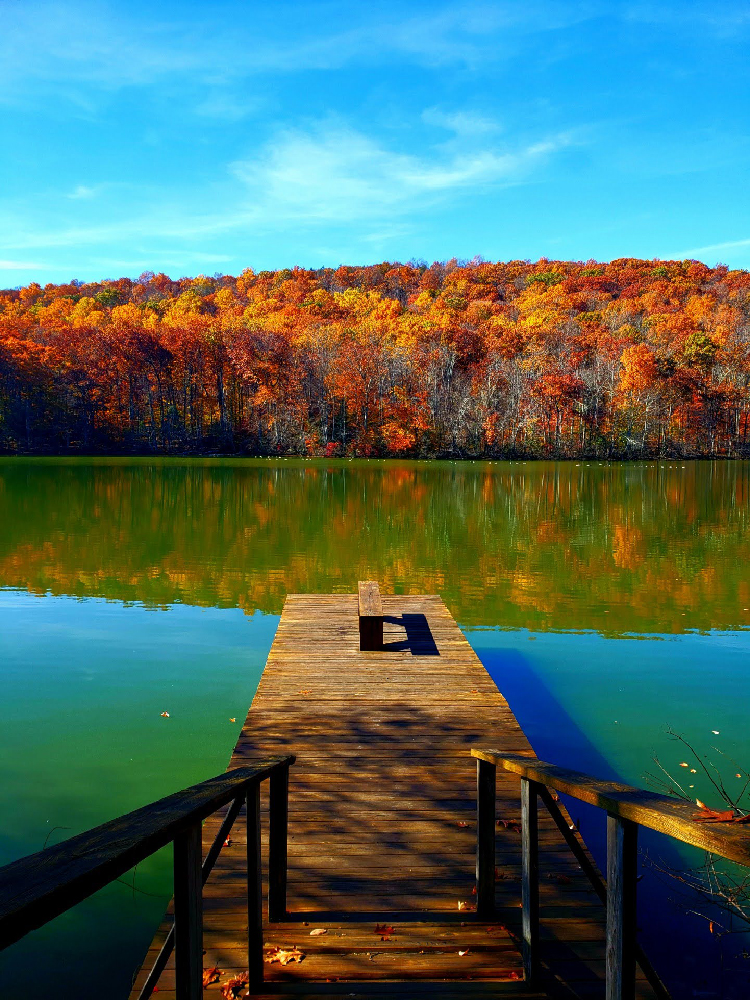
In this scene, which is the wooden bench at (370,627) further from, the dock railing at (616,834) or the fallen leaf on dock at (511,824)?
the dock railing at (616,834)

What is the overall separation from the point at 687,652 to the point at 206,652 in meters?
6.01

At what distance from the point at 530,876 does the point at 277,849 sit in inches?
43.2

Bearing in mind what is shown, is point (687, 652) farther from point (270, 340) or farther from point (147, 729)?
point (270, 340)

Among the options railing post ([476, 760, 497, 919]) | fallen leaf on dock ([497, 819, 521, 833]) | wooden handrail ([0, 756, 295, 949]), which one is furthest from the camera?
fallen leaf on dock ([497, 819, 521, 833])

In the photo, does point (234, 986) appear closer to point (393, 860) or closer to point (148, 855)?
point (393, 860)

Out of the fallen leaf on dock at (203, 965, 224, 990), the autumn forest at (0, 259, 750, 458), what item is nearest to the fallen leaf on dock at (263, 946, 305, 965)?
the fallen leaf on dock at (203, 965, 224, 990)

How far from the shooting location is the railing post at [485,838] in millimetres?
2959

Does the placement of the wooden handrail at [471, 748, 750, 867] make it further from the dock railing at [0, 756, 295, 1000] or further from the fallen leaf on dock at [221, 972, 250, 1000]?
the fallen leaf on dock at [221, 972, 250, 1000]

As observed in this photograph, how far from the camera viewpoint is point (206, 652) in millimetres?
8914

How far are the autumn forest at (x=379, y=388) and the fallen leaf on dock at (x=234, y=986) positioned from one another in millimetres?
59976

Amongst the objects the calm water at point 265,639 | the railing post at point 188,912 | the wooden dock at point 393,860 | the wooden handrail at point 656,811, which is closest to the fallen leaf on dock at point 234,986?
the wooden dock at point 393,860

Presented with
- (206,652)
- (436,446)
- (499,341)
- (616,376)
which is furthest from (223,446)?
(206,652)

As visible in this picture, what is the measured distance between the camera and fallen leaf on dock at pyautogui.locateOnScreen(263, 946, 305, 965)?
281cm

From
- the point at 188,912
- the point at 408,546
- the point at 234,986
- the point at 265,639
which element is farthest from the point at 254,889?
the point at 408,546
